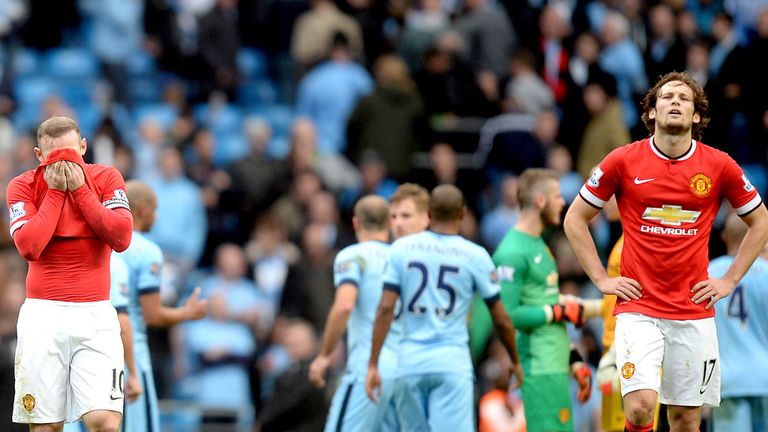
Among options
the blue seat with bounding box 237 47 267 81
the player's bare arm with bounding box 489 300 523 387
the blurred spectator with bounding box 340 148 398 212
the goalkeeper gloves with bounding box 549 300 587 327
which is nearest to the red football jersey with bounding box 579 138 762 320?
the player's bare arm with bounding box 489 300 523 387

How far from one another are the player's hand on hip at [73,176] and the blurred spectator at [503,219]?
9176mm

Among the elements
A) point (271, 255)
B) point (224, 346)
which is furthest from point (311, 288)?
point (271, 255)

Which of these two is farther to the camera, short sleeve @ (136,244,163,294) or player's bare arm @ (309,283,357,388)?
player's bare arm @ (309,283,357,388)

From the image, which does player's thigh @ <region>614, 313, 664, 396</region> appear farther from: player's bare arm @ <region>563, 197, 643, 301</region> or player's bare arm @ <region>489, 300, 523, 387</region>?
player's bare arm @ <region>489, 300, 523, 387</region>

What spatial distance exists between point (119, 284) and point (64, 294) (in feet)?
4.70

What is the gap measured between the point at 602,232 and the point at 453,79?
3.14 meters

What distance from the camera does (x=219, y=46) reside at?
2083 centimetres

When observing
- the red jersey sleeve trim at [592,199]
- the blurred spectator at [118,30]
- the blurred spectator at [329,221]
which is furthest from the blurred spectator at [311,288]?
the red jersey sleeve trim at [592,199]

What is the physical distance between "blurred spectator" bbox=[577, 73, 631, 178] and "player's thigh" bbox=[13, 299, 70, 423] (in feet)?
33.6

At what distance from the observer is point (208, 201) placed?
1845 centimetres

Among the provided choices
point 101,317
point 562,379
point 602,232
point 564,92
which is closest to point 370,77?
point 564,92

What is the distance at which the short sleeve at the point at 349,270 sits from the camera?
11570 millimetres

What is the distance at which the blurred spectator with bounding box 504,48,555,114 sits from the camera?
19.4m

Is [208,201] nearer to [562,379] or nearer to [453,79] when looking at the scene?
[453,79]
